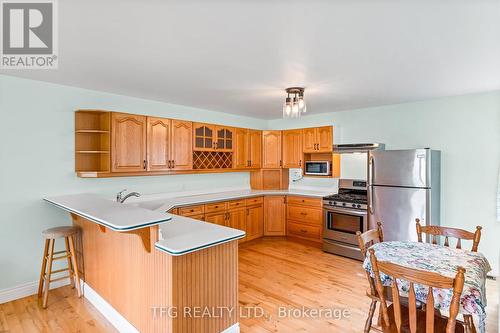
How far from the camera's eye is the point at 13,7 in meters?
1.70

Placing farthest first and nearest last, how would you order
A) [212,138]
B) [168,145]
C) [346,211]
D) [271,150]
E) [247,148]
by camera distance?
1. [271,150]
2. [247,148]
3. [212,138]
4. [346,211]
5. [168,145]

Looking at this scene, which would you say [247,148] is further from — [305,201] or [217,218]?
[217,218]

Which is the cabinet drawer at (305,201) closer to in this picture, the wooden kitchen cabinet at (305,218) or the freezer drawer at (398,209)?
the wooden kitchen cabinet at (305,218)

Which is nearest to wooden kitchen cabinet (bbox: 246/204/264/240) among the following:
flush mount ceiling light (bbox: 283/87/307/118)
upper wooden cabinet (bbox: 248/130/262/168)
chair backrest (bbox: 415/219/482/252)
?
upper wooden cabinet (bbox: 248/130/262/168)

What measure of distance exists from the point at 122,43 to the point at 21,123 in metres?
1.86

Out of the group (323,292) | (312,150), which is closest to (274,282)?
(323,292)

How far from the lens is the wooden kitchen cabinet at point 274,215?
5.23m

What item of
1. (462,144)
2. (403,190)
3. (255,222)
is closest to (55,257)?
(255,222)

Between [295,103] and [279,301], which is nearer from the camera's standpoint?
[279,301]

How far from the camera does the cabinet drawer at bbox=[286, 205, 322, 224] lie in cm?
477

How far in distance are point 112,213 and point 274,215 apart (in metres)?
3.50

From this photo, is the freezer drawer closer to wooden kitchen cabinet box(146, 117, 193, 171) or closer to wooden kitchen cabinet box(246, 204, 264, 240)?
wooden kitchen cabinet box(246, 204, 264, 240)

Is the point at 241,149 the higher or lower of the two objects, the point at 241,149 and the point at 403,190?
the higher

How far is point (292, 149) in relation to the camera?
5.43 m
